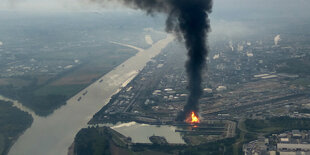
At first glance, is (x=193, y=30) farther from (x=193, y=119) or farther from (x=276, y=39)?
(x=276, y=39)

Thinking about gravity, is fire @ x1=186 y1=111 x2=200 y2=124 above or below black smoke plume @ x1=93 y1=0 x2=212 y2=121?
below

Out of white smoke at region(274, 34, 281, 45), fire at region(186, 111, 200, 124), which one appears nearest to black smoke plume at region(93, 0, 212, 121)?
fire at region(186, 111, 200, 124)

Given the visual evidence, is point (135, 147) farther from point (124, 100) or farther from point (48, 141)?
point (124, 100)

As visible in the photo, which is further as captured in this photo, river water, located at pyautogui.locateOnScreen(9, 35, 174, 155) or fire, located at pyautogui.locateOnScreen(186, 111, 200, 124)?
fire, located at pyautogui.locateOnScreen(186, 111, 200, 124)

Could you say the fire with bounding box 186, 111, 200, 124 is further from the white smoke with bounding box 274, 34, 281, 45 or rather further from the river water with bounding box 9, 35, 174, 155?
the white smoke with bounding box 274, 34, 281, 45

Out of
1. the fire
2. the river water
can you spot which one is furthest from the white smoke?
the fire

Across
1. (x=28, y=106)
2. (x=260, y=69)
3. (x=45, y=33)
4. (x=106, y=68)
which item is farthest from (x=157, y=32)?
(x=28, y=106)

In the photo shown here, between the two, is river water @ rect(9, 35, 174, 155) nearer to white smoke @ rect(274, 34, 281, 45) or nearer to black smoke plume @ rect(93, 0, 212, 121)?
black smoke plume @ rect(93, 0, 212, 121)

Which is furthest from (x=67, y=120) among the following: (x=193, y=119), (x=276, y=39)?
(x=276, y=39)
